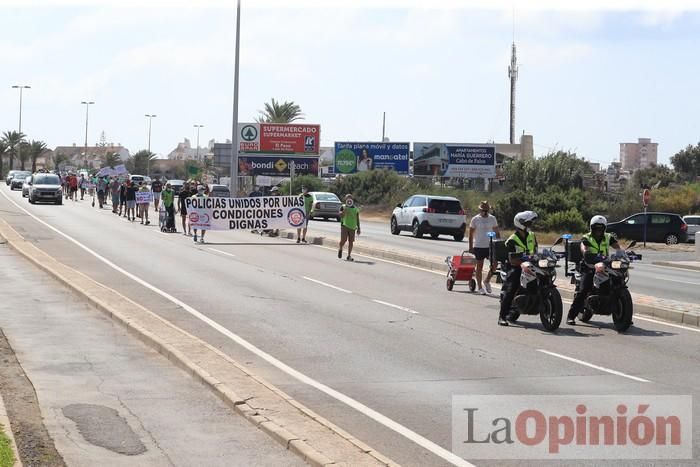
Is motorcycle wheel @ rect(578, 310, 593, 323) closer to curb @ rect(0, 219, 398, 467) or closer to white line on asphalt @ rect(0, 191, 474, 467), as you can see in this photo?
white line on asphalt @ rect(0, 191, 474, 467)

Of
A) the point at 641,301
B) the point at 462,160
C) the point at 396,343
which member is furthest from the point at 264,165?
the point at 396,343

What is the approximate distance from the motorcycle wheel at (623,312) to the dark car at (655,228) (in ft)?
103

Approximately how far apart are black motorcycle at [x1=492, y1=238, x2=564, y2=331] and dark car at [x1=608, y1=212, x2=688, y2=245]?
103ft

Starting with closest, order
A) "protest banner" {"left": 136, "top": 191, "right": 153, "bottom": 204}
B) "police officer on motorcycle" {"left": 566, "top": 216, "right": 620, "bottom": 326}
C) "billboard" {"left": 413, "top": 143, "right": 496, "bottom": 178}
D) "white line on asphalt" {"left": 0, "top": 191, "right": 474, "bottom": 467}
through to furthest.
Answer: "white line on asphalt" {"left": 0, "top": 191, "right": 474, "bottom": 467} < "police officer on motorcycle" {"left": 566, "top": 216, "right": 620, "bottom": 326} < "protest banner" {"left": 136, "top": 191, "right": 153, "bottom": 204} < "billboard" {"left": 413, "top": 143, "right": 496, "bottom": 178}

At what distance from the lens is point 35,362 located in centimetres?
1166

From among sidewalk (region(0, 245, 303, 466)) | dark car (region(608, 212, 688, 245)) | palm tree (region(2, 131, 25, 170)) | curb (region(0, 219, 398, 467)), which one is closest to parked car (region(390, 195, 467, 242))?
dark car (region(608, 212, 688, 245))

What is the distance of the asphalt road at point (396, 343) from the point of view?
10.0 m

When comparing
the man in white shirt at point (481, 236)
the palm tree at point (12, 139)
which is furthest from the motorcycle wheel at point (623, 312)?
the palm tree at point (12, 139)

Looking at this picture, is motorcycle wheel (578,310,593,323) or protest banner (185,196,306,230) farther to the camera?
protest banner (185,196,306,230)

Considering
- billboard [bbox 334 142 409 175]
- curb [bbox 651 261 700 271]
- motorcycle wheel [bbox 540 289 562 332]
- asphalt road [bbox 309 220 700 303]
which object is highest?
billboard [bbox 334 142 409 175]

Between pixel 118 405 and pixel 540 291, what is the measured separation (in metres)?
7.48

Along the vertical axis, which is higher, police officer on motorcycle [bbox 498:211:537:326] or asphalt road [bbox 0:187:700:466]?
police officer on motorcycle [bbox 498:211:537:326]

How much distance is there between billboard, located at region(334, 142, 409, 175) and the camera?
271 feet

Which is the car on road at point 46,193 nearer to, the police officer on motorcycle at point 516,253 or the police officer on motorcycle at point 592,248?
the police officer on motorcycle at point 516,253
